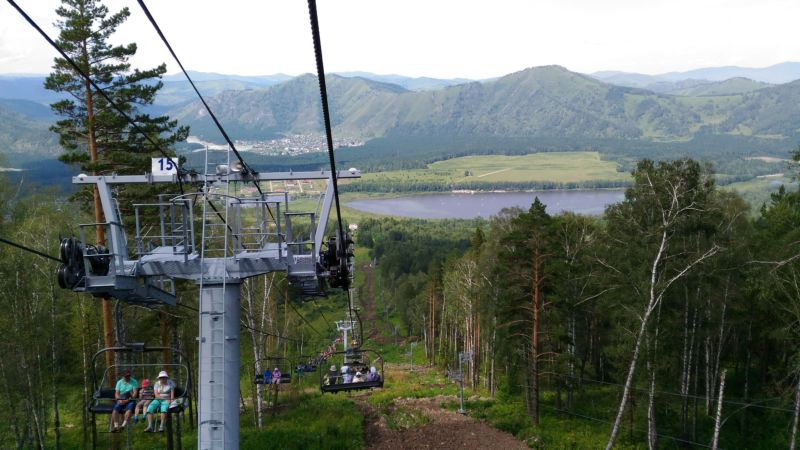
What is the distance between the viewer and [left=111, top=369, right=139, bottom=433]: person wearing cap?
11041mm

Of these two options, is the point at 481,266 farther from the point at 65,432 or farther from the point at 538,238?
the point at 65,432

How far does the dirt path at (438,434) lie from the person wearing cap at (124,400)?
665 inches

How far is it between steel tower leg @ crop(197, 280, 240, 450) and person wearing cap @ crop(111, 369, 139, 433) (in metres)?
2.07

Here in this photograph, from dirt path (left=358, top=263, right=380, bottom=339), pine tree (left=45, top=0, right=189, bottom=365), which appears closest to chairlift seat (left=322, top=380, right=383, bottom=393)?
pine tree (left=45, top=0, right=189, bottom=365)

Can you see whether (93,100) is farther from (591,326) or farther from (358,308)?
(591,326)

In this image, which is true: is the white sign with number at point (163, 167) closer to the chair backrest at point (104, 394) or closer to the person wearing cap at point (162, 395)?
the person wearing cap at point (162, 395)

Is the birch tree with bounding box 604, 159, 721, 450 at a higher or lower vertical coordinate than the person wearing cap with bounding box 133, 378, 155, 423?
higher

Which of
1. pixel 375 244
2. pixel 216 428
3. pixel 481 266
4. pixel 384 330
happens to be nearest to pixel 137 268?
pixel 216 428

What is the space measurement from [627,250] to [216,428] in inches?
684

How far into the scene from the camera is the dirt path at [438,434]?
26.9 meters

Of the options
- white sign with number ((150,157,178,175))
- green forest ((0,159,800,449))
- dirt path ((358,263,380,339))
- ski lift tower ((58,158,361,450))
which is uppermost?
white sign with number ((150,157,178,175))

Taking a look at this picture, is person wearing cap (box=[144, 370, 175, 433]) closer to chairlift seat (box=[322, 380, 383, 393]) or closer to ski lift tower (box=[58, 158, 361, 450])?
ski lift tower (box=[58, 158, 361, 450])

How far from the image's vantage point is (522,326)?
96.1 feet

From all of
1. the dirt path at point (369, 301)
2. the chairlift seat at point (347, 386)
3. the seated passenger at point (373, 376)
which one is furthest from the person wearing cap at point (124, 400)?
the dirt path at point (369, 301)
